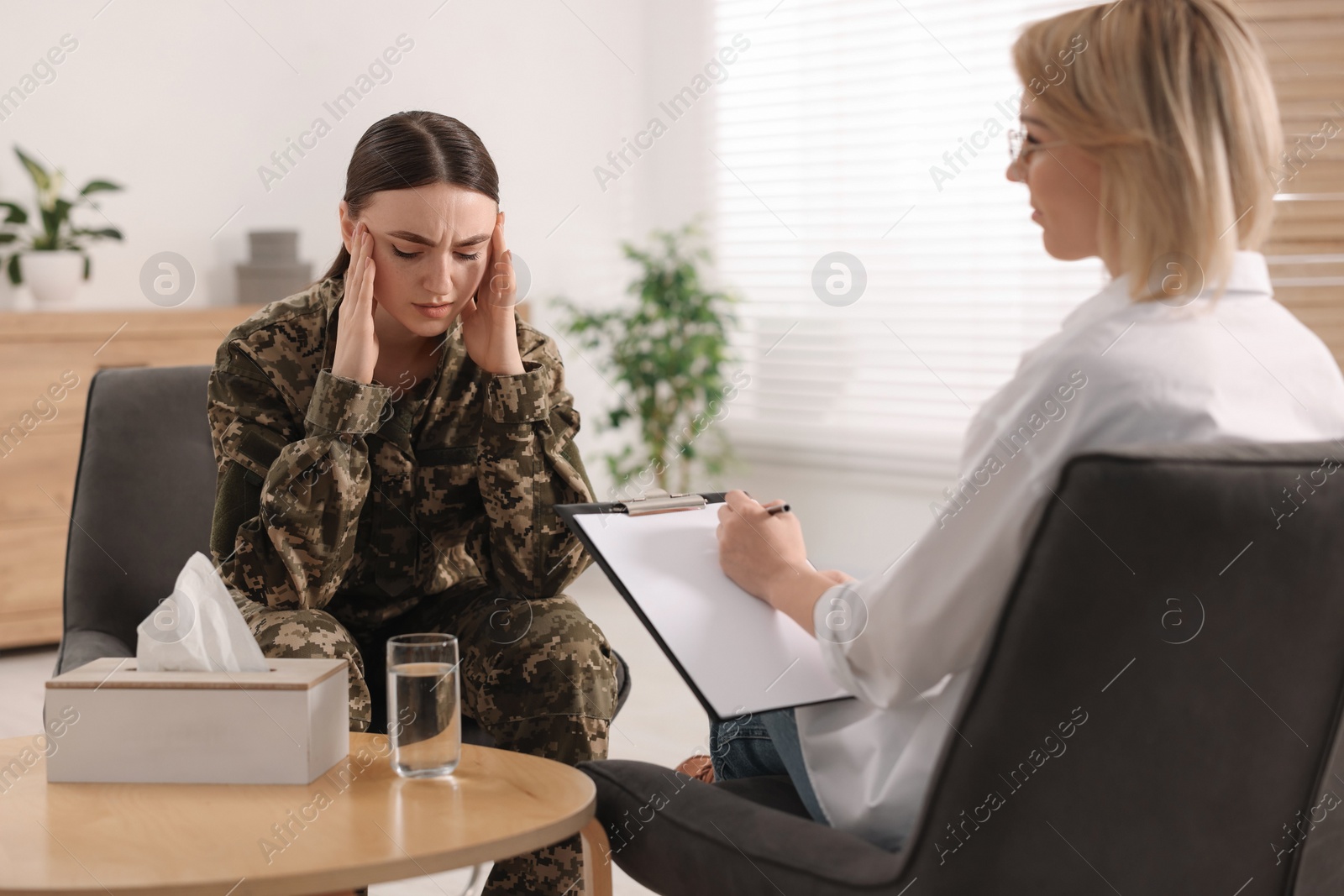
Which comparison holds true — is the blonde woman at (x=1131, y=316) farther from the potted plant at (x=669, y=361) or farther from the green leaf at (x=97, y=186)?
the green leaf at (x=97, y=186)

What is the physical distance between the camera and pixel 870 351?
4.03m

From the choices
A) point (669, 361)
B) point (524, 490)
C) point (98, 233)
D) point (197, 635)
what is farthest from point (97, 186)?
point (197, 635)

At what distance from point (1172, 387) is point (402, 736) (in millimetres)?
769

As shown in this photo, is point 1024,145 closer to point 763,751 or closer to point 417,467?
point 763,751

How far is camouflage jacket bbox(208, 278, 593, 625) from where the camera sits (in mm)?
1614

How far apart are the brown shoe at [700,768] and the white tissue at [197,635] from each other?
53cm

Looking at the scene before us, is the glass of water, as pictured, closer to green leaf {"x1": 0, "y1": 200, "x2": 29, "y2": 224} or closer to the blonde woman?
the blonde woman

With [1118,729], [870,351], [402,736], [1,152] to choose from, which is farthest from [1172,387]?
[1,152]

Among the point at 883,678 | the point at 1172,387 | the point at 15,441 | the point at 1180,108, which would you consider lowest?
the point at 15,441

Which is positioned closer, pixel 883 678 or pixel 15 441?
pixel 883 678

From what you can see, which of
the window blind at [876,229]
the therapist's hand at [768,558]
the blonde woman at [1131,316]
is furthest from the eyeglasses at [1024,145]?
the window blind at [876,229]

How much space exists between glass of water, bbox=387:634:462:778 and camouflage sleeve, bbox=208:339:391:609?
1.49 feet

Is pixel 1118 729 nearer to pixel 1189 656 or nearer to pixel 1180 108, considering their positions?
pixel 1189 656

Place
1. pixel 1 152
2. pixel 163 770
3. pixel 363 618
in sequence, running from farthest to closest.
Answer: pixel 1 152, pixel 363 618, pixel 163 770
